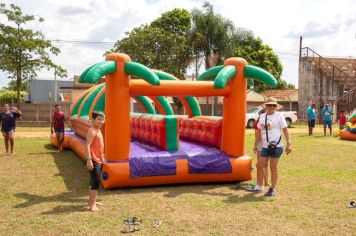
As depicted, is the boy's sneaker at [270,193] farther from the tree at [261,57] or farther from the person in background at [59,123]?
the tree at [261,57]

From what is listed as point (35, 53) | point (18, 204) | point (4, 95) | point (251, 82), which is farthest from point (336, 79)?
point (4, 95)

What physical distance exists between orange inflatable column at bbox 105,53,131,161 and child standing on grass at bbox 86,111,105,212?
1.22 m

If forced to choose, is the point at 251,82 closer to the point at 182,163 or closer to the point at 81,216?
the point at 182,163

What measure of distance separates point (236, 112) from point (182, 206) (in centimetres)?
251

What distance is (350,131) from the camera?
1688 centimetres

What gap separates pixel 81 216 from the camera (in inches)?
217

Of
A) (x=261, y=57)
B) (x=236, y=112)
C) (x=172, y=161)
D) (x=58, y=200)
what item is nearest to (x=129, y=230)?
(x=58, y=200)

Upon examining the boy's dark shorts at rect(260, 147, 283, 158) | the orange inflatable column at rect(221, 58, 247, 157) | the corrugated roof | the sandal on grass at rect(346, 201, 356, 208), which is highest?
the corrugated roof

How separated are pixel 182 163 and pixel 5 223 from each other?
3206 mm

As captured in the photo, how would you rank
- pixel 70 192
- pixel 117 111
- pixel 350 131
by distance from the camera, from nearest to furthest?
pixel 70 192
pixel 117 111
pixel 350 131

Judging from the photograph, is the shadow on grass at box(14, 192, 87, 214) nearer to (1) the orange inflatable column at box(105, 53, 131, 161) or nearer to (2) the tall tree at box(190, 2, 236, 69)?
(1) the orange inflatable column at box(105, 53, 131, 161)

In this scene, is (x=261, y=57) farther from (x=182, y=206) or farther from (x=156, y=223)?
(x=156, y=223)

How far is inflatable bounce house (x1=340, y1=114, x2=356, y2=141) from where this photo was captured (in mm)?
16750

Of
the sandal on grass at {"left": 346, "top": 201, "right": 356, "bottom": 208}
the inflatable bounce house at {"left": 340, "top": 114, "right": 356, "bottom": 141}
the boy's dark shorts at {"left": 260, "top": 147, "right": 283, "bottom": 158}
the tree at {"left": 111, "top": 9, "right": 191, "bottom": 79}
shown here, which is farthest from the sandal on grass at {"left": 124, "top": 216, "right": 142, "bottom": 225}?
the tree at {"left": 111, "top": 9, "right": 191, "bottom": 79}
